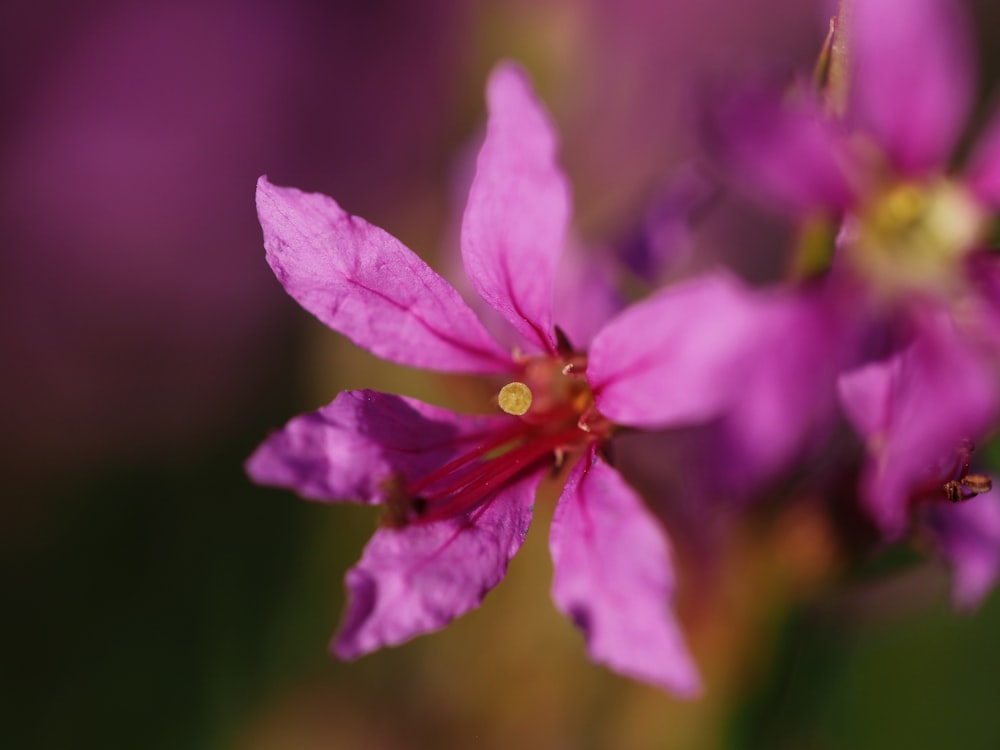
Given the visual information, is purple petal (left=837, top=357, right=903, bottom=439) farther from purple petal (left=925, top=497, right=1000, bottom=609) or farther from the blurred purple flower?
purple petal (left=925, top=497, right=1000, bottom=609)

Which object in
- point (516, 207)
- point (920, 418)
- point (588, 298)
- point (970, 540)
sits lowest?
point (970, 540)

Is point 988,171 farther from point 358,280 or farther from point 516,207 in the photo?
point 358,280

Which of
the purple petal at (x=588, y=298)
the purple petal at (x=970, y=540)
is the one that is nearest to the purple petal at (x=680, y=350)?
the purple petal at (x=588, y=298)

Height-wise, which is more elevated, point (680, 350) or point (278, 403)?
point (680, 350)

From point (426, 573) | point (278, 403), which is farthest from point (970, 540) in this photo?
point (278, 403)

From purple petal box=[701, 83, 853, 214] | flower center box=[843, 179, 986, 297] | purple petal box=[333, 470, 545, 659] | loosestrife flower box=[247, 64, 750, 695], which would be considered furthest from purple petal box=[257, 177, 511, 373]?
flower center box=[843, 179, 986, 297]

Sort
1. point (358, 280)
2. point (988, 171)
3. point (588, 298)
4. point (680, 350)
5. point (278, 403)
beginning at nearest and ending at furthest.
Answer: point (680, 350) → point (358, 280) → point (988, 171) → point (588, 298) → point (278, 403)

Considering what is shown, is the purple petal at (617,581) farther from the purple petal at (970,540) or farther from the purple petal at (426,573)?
the purple petal at (970,540)
